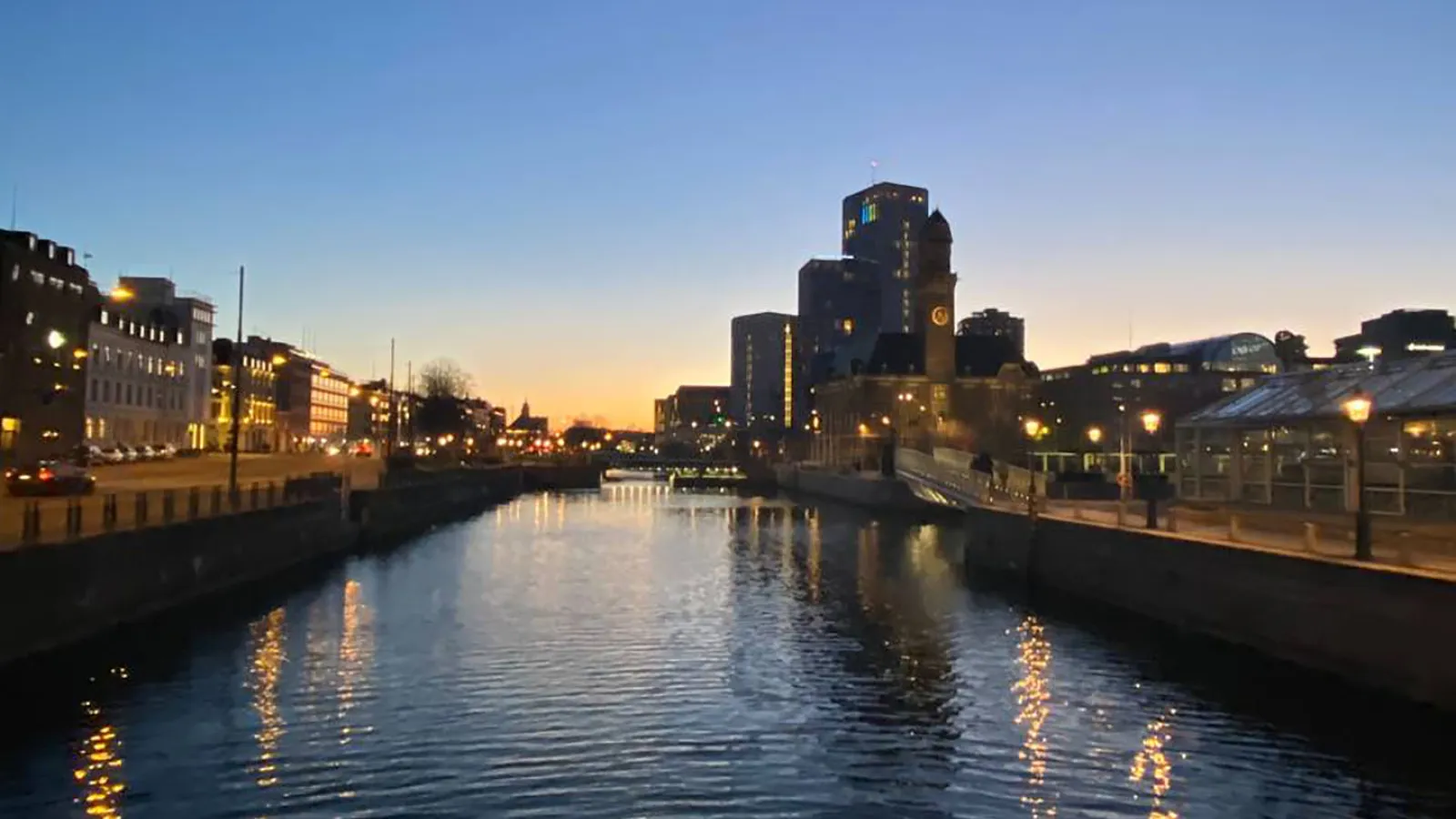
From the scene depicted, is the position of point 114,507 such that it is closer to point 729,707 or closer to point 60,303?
point 729,707

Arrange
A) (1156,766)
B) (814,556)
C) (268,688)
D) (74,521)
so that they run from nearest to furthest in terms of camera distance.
Result: (1156,766) → (268,688) → (74,521) → (814,556)

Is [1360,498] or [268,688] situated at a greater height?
[1360,498]

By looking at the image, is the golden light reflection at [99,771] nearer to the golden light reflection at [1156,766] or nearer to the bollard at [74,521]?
the bollard at [74,521]

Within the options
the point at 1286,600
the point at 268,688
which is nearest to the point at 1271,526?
the point at 1286,600

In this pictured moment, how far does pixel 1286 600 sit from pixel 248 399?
15644 cm

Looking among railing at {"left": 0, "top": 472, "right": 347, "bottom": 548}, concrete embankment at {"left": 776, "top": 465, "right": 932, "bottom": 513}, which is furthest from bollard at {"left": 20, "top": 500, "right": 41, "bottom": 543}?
concrete embankment at {"left": 776, "top": 465, "right": 932, "bottom": 513}

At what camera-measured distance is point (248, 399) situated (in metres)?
165

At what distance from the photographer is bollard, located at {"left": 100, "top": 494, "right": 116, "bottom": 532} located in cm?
3269

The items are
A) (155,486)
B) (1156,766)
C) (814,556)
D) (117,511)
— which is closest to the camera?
(1156,766)

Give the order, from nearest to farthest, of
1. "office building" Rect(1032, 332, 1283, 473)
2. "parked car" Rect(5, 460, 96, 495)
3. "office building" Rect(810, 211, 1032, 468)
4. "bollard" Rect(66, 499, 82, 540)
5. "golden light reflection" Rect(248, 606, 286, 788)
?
1. "golden light reflection" Rect(248, 606, 286, 788)
2. "bollard" Rect(66, 499, 82, 540)
3. "parked car" Rect(5, 460, 96, 495)
4. "office building" Rect(1032, 332, 1283, 473)
5. "office building" Rect(810, 211, 1032, 468)

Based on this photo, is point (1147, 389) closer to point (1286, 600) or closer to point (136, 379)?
point (136, 379)

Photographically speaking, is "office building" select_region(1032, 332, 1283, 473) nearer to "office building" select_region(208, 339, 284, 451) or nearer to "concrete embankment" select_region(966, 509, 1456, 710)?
"concrete embankment" select_region(966, 509, 1456, 710)

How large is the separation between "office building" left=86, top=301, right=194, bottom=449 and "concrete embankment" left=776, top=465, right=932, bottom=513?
62.4 metres

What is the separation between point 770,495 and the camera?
14700 cm
